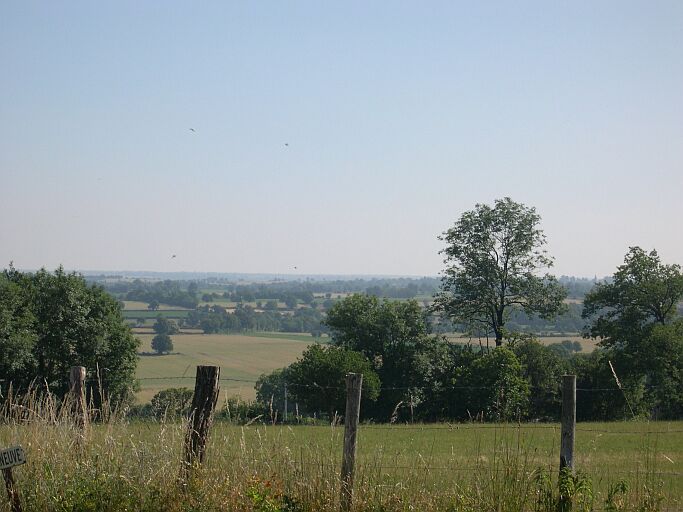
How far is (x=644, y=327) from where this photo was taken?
43688 mm

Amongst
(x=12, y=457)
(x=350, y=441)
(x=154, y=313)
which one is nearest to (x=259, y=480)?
(x=350, y=441)

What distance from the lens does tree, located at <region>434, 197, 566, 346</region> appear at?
166ft

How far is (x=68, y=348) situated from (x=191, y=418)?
104ft

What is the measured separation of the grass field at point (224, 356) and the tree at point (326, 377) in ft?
51.8

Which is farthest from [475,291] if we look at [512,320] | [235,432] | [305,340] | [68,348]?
[305,340]

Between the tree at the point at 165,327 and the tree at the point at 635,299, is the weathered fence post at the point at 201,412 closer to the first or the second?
the tree at the point at 635,299

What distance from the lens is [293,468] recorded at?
8664 mm

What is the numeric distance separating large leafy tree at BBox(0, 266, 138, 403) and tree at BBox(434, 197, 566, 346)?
2105cm

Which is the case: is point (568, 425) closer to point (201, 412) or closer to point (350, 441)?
point (350, 441)

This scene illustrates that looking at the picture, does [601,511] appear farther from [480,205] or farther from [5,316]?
[480,205]

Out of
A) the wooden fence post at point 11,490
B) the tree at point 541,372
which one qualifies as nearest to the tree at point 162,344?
the tree at point 541,372

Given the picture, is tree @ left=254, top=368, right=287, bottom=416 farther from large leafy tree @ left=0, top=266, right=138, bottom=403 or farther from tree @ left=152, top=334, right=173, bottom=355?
tree @ left=152, top=334, right=173, bottom=355

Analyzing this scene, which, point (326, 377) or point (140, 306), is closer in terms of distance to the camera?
point (326, 377)

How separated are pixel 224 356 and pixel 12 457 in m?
78.1
